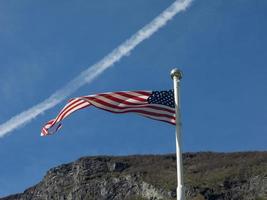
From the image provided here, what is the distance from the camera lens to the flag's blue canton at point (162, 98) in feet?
91.3

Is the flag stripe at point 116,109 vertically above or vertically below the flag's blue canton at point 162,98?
below

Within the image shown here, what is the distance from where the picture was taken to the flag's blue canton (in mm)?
27828

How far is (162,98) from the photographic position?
91.7ft

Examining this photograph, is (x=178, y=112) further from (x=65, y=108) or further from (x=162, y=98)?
(x=65, y=108)

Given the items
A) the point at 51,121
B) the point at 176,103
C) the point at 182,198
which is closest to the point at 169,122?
the point at 176,103

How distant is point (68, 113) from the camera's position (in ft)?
93.6

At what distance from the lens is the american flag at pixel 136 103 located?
27672 mm

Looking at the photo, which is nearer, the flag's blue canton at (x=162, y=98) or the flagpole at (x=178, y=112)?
the flagpole at (x=178, y=112)

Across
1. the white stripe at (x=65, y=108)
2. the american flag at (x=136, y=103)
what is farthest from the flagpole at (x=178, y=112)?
the white stripe at (x=65, y=108)

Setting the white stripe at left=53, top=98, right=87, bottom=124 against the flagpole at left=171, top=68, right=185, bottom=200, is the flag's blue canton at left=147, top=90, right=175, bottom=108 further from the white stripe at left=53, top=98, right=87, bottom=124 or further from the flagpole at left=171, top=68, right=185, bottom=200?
the white stripe at left=53, top=98, right=87, bottom=124

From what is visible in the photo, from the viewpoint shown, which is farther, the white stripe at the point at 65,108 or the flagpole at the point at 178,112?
the white stripe at the point at 65,108

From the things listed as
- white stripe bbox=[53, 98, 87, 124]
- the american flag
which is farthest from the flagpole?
white stripe bbox=[53, 98, 87, 124]

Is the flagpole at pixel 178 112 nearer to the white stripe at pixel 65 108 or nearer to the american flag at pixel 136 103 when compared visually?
the american flag at pixel 136 103

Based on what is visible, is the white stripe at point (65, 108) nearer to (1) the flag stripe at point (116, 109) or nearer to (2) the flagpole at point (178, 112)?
(1) the flag stripe at point (116, 109)
